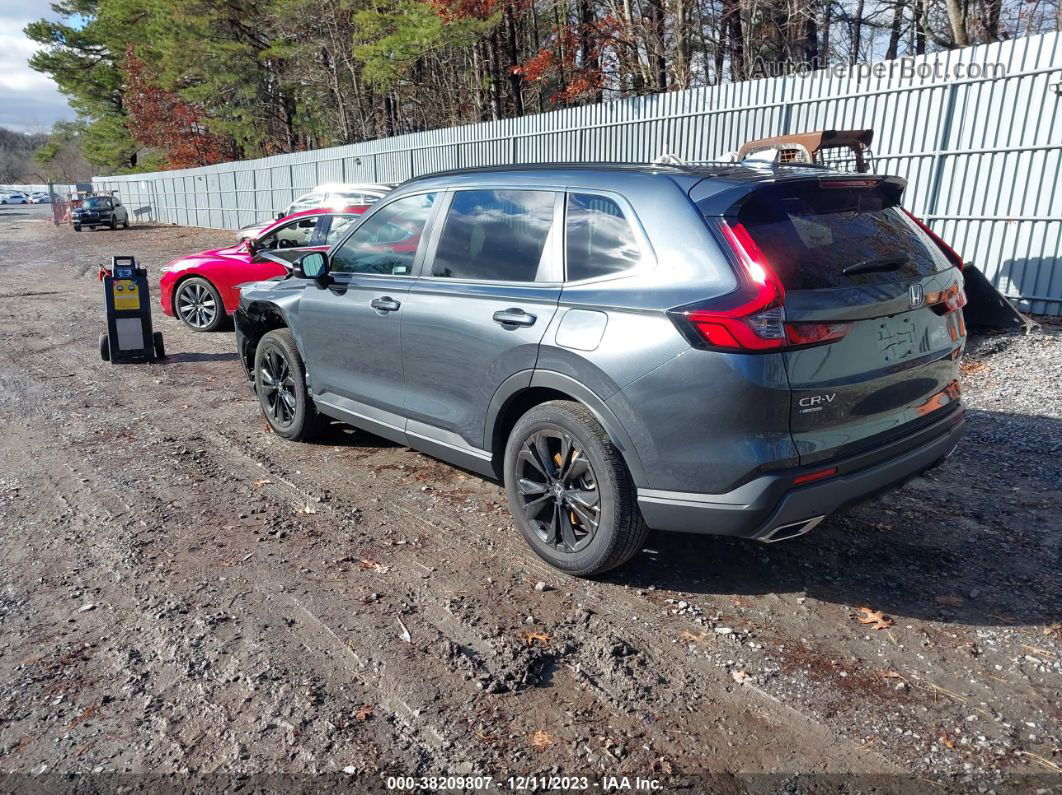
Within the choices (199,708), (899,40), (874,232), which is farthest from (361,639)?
(899,40)

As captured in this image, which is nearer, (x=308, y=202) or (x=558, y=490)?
(x=558, y=490)

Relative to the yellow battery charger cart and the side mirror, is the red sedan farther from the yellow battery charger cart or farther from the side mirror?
the side mirror

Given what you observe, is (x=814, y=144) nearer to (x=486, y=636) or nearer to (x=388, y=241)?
(x=388, y=241)

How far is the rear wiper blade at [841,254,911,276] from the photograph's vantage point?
10.3 feet

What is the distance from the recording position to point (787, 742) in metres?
2.56

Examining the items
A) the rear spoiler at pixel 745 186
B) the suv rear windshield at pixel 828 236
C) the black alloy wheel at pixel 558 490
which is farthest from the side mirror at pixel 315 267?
the suv rear windshield at pixel 828 236

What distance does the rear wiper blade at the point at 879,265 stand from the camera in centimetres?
314

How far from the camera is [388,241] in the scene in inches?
183

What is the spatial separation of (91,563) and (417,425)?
5.87 feet

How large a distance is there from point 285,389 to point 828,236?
3988 millimetres

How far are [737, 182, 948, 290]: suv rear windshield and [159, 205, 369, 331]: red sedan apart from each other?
755cm

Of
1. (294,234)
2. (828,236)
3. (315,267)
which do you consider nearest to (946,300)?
(828,236)

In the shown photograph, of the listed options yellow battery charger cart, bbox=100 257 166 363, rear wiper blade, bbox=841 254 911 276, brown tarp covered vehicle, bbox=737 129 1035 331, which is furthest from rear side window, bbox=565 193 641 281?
yellow battery charger cart, bbox=100 257 166 363

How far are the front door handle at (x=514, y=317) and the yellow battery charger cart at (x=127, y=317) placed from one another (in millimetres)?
6243
